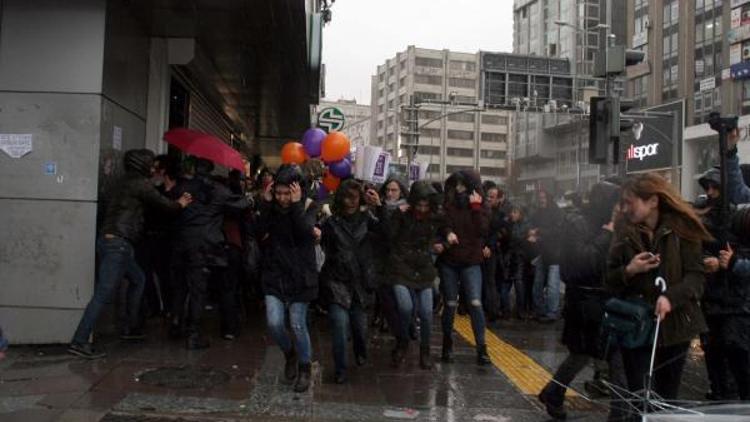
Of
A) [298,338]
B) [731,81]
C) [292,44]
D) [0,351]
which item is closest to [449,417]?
[298,338]

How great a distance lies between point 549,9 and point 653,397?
9449 cm

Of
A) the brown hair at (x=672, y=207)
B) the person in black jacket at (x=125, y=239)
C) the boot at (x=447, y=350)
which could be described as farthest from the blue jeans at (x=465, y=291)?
the brown hair at (x=672, y=207)

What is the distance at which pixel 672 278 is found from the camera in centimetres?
388

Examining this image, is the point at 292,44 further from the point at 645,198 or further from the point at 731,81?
the point at 731,81

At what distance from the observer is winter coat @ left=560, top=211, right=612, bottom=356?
16.0 feet

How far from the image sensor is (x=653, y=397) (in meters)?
3.36

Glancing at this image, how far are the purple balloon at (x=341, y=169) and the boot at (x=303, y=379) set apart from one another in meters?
4.61

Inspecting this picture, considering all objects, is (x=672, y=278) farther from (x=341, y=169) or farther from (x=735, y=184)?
(x=341, y=169)

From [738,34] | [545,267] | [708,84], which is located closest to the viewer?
[545,267]

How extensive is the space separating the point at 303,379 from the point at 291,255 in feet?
3.36

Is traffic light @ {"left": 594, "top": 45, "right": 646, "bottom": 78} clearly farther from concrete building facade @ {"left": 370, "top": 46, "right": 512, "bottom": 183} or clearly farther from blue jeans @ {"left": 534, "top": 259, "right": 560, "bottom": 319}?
concrete building facade @ {"left": 370, "top": 46, "right": 512, "bottom": 183}

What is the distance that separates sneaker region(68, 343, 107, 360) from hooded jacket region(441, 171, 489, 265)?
344 centimetres

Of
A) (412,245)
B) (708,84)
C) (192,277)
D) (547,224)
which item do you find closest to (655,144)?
(708,84)

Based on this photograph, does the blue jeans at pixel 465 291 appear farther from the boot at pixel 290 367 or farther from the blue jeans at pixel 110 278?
the blue jeans at pixel 110 278
